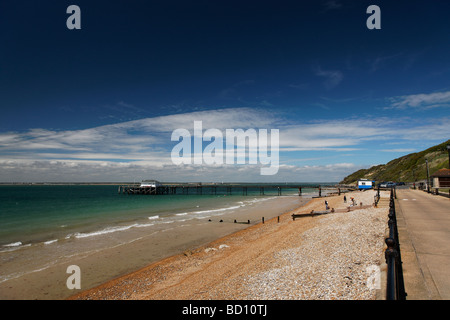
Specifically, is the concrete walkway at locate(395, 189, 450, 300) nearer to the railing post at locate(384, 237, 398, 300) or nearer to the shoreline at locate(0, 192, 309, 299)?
the railing post at locate(384, 237, 398, 300)

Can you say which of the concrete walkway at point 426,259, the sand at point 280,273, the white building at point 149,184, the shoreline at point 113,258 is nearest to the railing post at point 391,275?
the concrete walkway at point 426,259

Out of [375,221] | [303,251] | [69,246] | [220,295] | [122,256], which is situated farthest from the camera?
[69,246]

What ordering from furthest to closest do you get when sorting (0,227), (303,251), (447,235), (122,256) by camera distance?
(0,227) → (122,256) → (303,251) → (447,235)

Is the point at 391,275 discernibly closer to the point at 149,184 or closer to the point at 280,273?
the point at 280,273

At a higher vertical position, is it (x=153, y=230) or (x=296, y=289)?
(x=296, y=289)

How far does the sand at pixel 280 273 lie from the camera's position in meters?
6.81

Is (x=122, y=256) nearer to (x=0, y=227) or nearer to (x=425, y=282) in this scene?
(x=425, y=282)

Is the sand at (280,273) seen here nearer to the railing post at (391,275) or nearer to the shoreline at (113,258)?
the shoreline at (113,258)

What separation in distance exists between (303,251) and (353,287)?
4717 mm

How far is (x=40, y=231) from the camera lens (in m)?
23.5

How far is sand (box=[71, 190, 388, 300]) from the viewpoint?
681cm

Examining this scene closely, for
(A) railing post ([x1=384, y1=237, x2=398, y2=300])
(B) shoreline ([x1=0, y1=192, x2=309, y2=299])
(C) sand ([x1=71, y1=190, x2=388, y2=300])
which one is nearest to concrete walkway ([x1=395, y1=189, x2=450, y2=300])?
(C) sand ([x1=71, y1=190, x2=388, y2=300])

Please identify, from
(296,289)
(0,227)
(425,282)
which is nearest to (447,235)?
(425,282)
